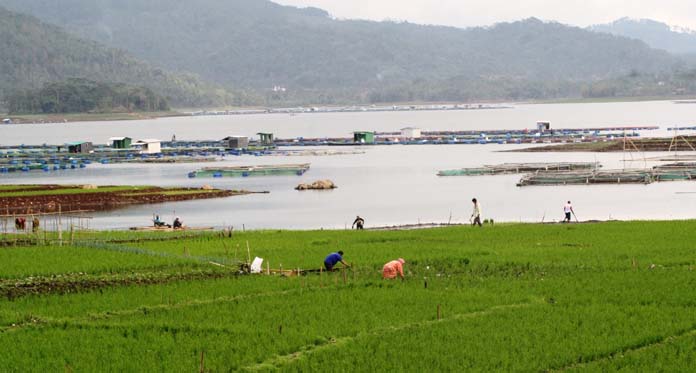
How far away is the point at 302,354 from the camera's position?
1549 centimetres

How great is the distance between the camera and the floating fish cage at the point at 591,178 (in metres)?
60.1

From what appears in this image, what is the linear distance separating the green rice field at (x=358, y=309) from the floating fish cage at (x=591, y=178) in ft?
107

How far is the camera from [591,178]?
61125 millimetres

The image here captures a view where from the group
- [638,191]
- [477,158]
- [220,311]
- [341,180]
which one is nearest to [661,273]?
[220,311]

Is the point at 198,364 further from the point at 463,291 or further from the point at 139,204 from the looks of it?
the point at 139,204

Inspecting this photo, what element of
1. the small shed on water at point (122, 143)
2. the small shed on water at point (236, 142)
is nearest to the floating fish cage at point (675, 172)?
the small shed on water at point (236, 142)

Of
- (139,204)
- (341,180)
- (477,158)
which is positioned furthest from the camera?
(477,158)

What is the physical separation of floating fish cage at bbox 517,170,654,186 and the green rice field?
32.5 metres

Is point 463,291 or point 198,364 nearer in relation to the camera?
point 198,364

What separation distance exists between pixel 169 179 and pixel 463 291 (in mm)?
53002

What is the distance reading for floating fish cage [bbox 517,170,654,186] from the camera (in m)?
60.1

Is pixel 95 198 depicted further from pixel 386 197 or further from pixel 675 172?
pixel 675 172

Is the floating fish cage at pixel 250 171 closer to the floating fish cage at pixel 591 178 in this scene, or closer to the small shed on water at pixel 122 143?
the floating fish cage at pixel 591 178

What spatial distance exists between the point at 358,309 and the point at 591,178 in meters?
44.9
